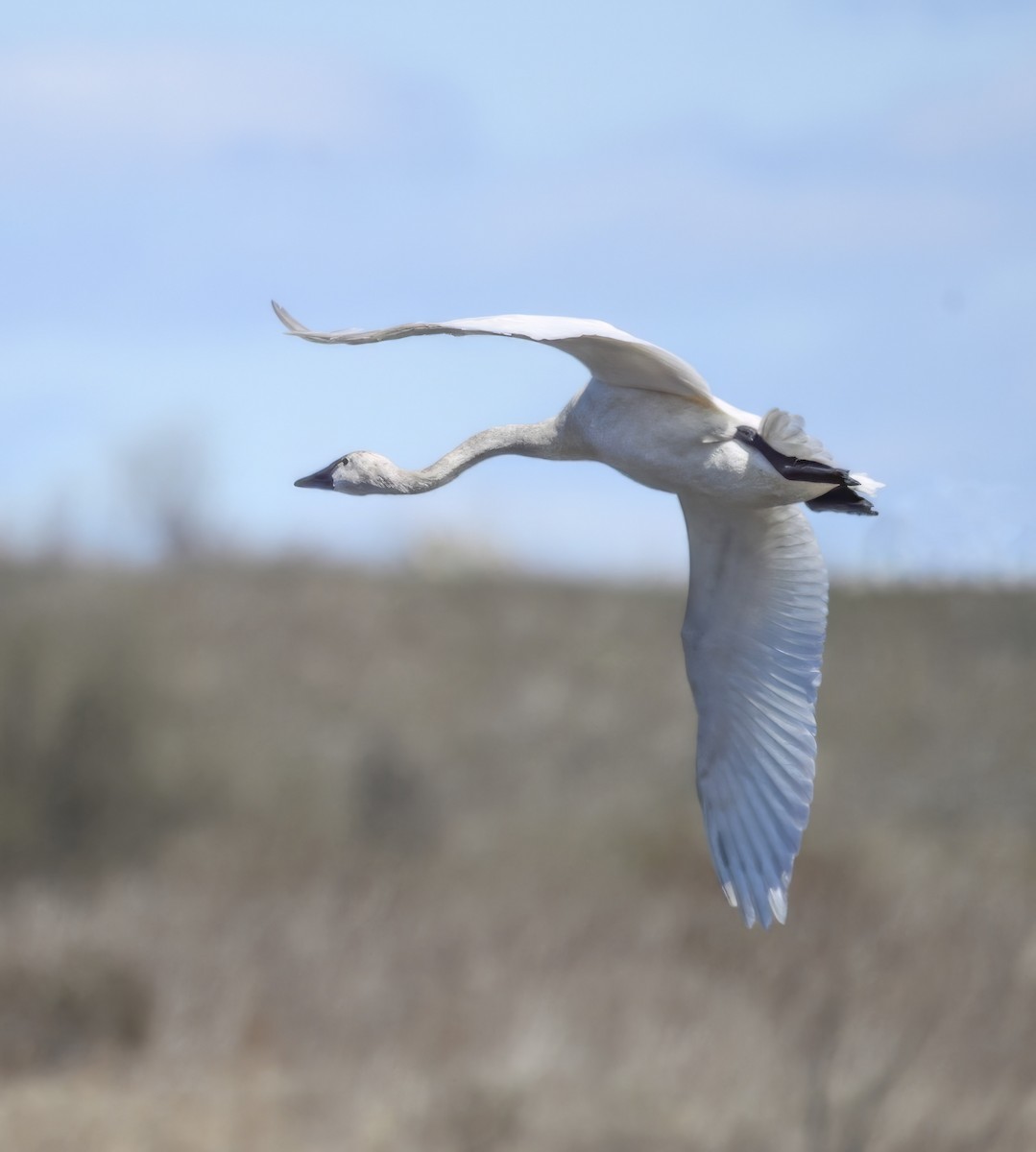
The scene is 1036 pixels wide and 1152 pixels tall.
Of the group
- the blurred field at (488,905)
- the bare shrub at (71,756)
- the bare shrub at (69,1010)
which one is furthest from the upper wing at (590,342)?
the bare shrub at (71,756)

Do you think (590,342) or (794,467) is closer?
(590,342)

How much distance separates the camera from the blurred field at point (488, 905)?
1476 cm

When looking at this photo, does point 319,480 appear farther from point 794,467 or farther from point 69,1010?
point 69,1010

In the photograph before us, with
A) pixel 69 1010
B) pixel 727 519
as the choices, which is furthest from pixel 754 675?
pixel 69 1010

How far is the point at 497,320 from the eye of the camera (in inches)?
145

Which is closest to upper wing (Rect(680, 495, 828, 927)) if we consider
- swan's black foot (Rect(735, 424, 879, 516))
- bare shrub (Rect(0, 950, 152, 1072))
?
swan's black foot (Rect(735, 424, 879, 516))

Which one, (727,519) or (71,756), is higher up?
(727,519)

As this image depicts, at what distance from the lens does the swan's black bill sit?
15.1ft

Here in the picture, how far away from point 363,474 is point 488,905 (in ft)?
48.1

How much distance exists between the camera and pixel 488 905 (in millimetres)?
18609

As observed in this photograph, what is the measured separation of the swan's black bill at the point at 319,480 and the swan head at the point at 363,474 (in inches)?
2.2

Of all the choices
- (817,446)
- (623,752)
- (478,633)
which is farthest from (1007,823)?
(817,446)

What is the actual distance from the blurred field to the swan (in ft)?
31.5

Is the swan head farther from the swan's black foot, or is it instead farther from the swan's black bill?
the swan's black foot
